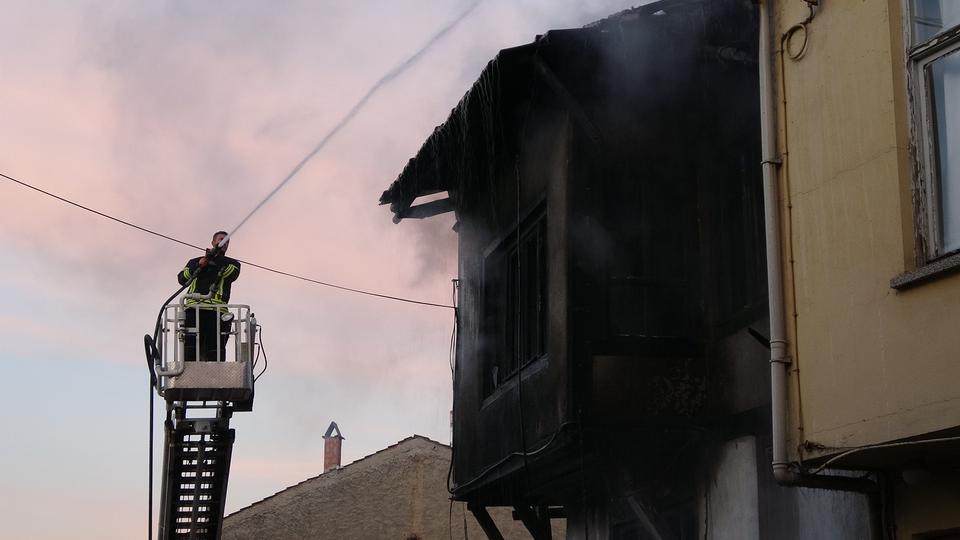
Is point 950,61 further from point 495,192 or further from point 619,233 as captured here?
point 495,192

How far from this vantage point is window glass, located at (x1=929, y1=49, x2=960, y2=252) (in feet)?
21.9

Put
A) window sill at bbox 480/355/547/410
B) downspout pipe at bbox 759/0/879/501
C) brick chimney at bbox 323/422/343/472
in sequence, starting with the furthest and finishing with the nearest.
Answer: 1. brick chimney at bbox 323/422/343/472
2. window sill at bbox 480/355/547/410
3. downspout pipe at bbox 759/0/879/501

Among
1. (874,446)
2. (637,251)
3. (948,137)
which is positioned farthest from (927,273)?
(637,251)

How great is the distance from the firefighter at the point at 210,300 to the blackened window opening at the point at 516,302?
343 centimetres

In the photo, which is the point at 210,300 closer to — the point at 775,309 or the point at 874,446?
the point at 775,309

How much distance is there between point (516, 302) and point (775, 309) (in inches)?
194

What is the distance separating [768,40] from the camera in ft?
27.1

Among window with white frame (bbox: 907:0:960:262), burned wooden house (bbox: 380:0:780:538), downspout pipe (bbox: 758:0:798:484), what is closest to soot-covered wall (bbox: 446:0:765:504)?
burned wooden house (bbox: 380:0:780:538)

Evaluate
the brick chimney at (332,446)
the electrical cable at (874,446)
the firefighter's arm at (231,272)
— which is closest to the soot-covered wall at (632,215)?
the electrical cable at (874,446)

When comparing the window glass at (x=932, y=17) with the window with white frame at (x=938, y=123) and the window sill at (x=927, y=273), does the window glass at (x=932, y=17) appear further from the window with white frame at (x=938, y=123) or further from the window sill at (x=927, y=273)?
the window sill at (x=927, y=273)

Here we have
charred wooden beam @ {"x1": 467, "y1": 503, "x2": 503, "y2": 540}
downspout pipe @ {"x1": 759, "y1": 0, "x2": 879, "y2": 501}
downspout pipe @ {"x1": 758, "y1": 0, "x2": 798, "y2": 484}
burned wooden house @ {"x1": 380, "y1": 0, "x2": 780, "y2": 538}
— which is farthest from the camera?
charred wooden beam @ {"x1": 467, "y1": 503, "x2": 503, "y2": 540}

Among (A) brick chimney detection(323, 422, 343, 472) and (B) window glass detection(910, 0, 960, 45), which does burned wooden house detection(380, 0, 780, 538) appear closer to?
(B) window glass detection(910, 0, 960, 45)

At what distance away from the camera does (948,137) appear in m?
6.79

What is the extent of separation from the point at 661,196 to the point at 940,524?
169 inches
